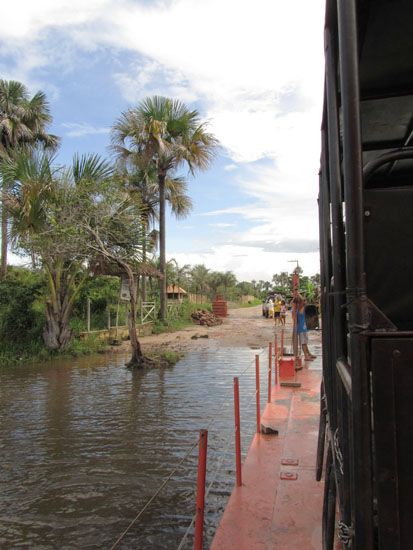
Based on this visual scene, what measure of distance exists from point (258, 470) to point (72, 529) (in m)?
1.94

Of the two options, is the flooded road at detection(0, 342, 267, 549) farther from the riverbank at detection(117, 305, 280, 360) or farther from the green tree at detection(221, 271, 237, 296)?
the green tree at detection(221, 271, 237, 296)

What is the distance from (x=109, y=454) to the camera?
267 inches

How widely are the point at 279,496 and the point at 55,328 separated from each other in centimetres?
1377

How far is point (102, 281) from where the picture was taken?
1994 centimetres

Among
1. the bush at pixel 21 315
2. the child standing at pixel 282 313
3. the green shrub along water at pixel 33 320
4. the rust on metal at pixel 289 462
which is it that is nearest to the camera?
the rust on metal at pixel 289 462

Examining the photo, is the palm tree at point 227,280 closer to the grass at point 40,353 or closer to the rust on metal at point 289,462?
the grass at point 40,353

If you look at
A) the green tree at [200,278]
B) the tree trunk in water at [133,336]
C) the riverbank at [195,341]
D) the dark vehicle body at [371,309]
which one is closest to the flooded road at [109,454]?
the tree trunk in water at [133,336]

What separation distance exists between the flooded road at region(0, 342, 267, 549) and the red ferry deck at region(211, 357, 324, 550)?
55 cm

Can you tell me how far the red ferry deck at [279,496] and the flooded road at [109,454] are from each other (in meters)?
0.55

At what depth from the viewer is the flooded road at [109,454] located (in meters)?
4.73

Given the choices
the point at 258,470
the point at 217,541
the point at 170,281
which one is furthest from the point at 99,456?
the point at 170,281

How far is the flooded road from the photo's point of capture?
186 inches

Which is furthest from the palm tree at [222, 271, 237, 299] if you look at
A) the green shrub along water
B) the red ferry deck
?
the red ferry deck

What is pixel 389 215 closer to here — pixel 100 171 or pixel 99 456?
pixel 99 456
